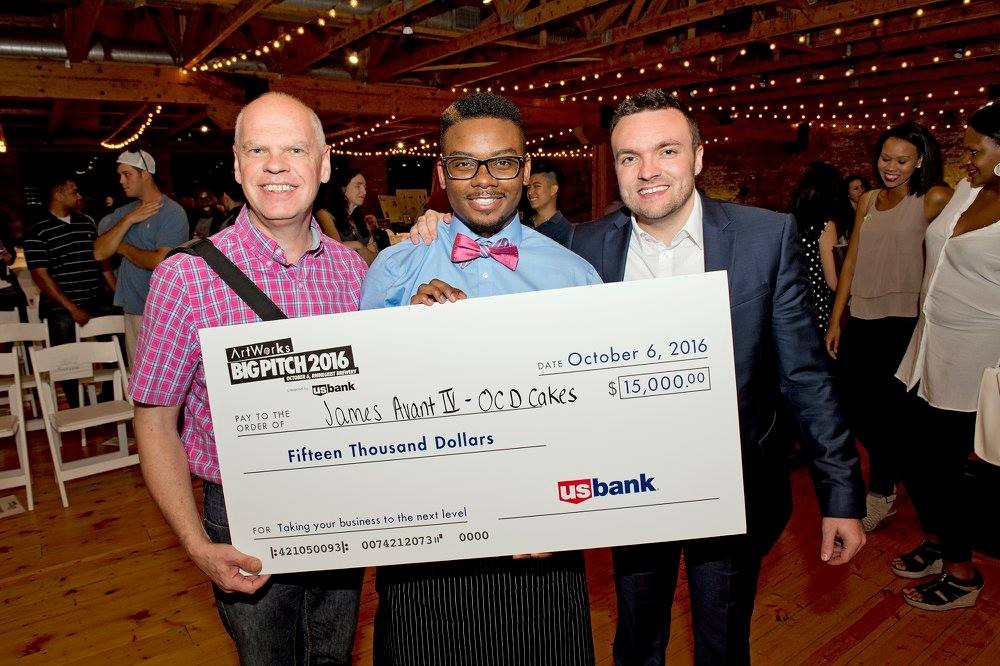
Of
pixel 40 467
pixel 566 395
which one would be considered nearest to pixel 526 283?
pixel 566 395

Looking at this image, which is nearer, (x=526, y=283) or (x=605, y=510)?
(x=605, y=510)

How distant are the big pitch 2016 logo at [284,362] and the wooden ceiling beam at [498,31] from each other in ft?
17.2

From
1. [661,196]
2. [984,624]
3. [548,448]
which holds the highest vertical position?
[661,196]

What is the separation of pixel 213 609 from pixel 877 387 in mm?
3413

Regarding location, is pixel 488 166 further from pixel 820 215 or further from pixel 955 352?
pixel 820 215

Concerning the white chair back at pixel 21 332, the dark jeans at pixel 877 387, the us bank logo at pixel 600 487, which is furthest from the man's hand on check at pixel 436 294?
the white chair back at pixel 21 332

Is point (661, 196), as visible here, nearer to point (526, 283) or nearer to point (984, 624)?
point (526, 283)

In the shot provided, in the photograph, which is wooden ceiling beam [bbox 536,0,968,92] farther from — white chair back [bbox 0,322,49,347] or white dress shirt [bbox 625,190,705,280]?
white chair back [bbox 0,322,49,347]

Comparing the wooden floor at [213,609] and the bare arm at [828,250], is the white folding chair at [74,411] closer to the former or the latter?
the wooden floor at [213,609]

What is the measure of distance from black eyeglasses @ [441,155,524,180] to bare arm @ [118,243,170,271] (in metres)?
3.45

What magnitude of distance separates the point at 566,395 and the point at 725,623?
888 mm

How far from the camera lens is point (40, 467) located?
15.4 ft

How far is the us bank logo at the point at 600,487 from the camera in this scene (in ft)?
4.36

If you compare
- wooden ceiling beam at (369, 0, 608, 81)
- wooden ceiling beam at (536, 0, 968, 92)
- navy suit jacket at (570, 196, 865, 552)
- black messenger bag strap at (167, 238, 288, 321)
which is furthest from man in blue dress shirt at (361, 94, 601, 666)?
wooden ceiling beam at (536, 0, 968, 92)
